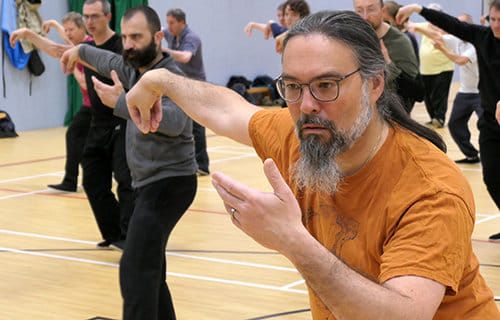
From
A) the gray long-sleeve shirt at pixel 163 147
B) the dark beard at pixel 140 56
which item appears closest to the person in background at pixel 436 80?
the dark beard at pixel 140 56

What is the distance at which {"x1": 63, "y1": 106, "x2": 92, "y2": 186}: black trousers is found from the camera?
34.3ft

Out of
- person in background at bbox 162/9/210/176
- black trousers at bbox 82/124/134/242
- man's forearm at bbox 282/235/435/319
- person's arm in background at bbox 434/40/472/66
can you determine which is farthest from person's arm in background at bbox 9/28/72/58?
man's forearm at bbox 282/235/435/319

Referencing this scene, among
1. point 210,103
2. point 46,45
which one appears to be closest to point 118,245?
point 46,45

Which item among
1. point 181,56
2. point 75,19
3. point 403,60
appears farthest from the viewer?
point 181,56

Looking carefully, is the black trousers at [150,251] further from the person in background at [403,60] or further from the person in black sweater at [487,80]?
the person in background at [403,60]

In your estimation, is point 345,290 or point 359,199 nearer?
point 345,290

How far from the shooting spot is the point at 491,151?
7898mm

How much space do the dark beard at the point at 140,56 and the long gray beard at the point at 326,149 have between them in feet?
10.6

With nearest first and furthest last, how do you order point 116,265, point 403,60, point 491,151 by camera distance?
1. point 116,265
2. point 491,151
3. point 403,60

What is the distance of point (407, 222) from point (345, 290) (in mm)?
359

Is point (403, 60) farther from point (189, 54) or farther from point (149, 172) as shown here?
point (149, 172)

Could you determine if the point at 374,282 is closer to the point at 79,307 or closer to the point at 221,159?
the point at 79,307

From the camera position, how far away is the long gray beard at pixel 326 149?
279 centimetres

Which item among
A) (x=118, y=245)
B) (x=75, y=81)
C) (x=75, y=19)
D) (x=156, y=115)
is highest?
(x=156, y=115)
